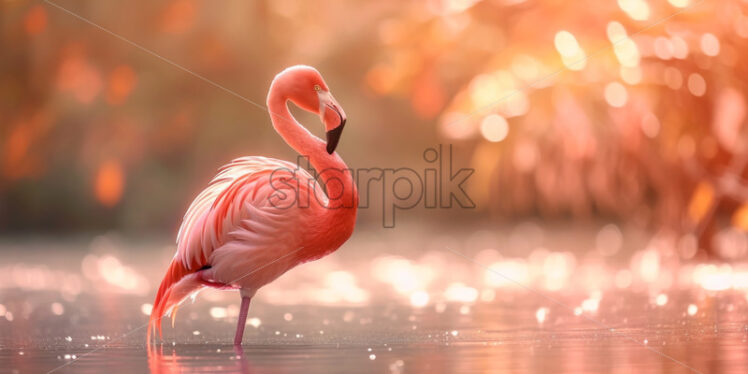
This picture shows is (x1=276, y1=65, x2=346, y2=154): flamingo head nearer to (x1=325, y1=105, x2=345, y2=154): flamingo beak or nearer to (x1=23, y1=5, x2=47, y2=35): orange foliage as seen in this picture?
(x1=325, y1=105, x2=345, y2=154): flamingo beak

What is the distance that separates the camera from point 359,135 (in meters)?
17.5

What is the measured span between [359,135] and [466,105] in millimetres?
6767

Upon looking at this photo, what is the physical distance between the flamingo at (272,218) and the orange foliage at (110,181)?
1081cm

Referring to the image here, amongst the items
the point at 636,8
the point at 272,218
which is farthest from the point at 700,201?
the point at 272,218

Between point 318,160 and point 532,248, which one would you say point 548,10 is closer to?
point 532,248

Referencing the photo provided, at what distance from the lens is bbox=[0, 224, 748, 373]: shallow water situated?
4.84 metres

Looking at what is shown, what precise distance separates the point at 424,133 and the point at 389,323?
444 inches

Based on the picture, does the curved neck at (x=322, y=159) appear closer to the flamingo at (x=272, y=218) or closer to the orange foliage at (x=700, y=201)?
the flamingo at (x=272, y=218)

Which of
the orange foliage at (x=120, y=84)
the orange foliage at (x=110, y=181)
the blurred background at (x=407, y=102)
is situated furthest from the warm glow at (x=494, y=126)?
the orange foliage at (x=110, y=181)

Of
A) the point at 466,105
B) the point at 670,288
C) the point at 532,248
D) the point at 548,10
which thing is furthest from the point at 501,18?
the point at 670,288

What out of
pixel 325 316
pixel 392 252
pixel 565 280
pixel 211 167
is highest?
pixel 211 167

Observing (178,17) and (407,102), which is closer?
(178,17)

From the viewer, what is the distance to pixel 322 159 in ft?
19.5

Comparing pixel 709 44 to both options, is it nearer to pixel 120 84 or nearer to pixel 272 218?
pixel 272 218
